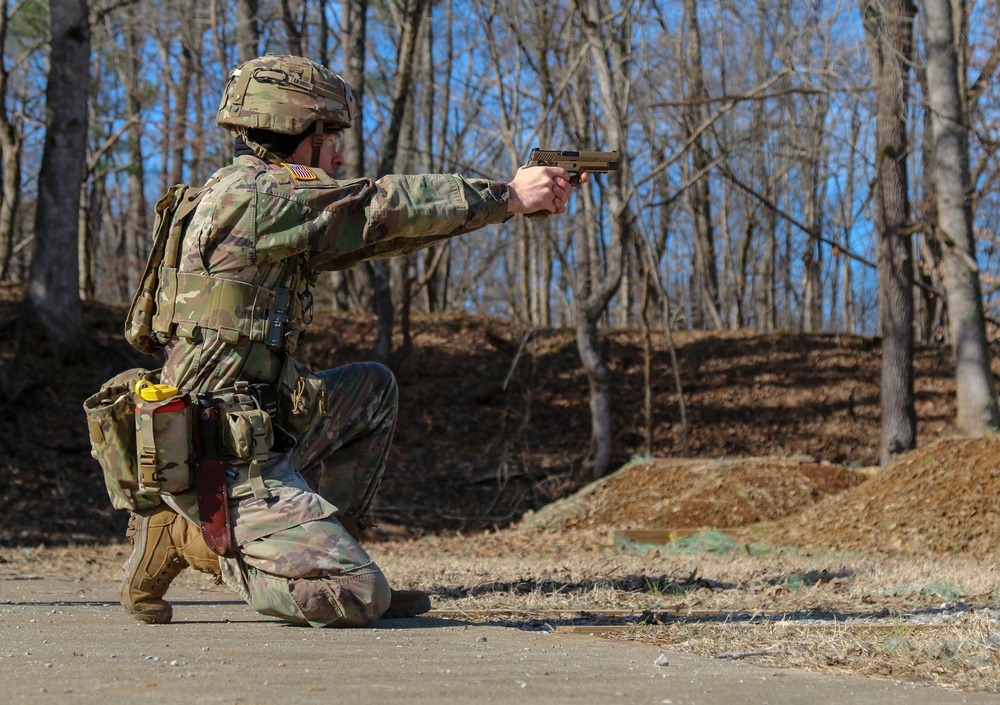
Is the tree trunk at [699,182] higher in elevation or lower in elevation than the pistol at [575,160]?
higher

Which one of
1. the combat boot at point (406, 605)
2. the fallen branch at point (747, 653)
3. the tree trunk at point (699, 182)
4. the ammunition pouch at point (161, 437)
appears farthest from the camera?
the tree trunk at point (699, 182)

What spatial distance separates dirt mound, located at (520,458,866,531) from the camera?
9.50 m

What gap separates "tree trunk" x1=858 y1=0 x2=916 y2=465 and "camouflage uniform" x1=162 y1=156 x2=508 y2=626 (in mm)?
9239

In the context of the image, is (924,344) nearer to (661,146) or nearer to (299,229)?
(661,146)

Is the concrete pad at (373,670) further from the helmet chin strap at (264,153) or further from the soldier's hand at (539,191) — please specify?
the helmet chin strap at (264,153)

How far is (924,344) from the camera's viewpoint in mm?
19000

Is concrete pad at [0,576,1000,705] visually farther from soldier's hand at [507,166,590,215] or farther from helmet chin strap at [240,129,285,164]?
helmet chin strap at [240,129,285,164]

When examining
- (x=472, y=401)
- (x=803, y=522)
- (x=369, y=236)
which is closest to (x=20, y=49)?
(x=472, y=401)

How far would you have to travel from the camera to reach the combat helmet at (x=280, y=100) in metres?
4.11

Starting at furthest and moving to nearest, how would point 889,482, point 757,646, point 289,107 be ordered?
point 889,482
point 289,107
point 757,646

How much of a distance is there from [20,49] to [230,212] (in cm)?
2308

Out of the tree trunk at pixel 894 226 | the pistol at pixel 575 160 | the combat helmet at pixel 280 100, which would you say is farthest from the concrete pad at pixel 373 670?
the tree trunk at pixel 894 226

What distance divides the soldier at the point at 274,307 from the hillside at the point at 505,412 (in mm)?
6873

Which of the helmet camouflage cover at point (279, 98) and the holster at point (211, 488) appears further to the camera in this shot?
the helmet camouflage cover at point (279, 98)
